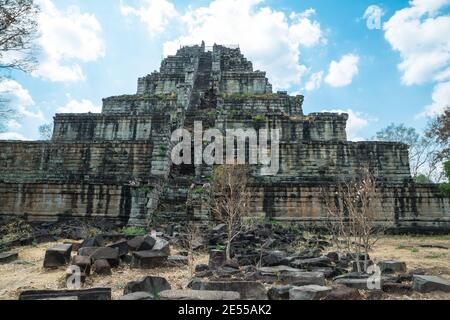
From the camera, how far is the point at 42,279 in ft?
21.8

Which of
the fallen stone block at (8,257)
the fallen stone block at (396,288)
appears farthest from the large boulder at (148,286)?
the fallen stone block at (8,257)

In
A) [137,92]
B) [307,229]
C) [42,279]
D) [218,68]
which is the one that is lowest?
[42,279]

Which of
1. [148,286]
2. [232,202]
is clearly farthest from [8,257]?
[232,202]

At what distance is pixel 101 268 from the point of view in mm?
6754

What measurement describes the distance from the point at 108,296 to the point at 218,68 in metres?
27.6

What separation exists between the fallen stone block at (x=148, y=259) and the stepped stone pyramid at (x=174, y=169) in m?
5.49

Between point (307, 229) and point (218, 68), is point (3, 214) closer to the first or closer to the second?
point (307, 229)

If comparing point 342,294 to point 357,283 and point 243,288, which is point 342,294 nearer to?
point 357,283

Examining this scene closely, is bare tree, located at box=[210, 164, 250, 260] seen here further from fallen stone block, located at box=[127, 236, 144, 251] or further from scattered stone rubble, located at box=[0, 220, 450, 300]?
fallen stone block, located at box=[127, 236, 144, 251]

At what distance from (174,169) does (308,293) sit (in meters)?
13.3

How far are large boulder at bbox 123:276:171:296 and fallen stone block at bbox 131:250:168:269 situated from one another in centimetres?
206

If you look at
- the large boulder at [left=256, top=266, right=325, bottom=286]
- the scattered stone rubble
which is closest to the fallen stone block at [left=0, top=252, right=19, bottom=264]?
the scattered stone rubble

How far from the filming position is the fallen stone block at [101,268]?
22.1 ft
